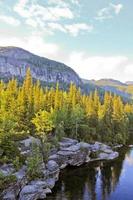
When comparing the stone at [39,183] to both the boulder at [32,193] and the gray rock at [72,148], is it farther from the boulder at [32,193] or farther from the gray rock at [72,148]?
the gray rock at [72,148]

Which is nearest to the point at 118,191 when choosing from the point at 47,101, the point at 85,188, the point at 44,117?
the point at 85,188

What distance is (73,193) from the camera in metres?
55.6

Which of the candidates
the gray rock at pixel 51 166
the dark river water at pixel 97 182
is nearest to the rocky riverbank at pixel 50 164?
the gray rock at pixel 51 166

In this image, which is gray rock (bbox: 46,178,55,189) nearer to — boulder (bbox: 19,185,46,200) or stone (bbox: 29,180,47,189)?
stone (bbox: 29,180,47,189)

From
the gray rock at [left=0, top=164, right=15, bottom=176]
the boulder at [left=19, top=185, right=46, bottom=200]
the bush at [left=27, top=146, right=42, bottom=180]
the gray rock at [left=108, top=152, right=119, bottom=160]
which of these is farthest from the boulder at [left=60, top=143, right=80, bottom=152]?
the boulder at [left=19, top=185, right=46, bottom=200]

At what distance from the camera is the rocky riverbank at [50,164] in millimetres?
50634

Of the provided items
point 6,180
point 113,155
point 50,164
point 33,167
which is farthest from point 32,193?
point 113,155

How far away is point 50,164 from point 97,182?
34.5ft

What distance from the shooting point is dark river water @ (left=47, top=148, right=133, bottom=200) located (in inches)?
2148

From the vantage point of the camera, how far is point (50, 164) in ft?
214

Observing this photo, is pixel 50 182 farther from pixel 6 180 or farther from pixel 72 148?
pixel 72 148

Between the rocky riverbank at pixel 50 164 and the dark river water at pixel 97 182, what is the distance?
1956mm

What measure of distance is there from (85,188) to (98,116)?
173ft

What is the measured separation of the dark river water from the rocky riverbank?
1.96 m
